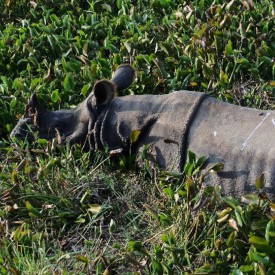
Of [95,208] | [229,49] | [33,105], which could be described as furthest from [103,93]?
[229,49]

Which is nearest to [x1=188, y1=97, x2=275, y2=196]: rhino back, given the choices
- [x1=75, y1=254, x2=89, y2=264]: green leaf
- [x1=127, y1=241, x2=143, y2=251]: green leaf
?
[x1=127, y1=241, x2=143, y2=251]: green leaf

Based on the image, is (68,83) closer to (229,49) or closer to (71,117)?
(71,117)

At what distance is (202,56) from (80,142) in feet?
4.51

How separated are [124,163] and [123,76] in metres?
0.76

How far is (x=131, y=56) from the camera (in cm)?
651

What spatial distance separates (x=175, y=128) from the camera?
5.04 meters

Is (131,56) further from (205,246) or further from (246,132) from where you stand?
(205,246)

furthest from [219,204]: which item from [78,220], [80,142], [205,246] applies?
[80,142]

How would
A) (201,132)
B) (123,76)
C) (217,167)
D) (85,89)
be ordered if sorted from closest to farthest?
1. (217,167)
2. (201,132)
3. (123,76)
4. (85,89)

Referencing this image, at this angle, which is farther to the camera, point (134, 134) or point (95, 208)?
point (134, 134)

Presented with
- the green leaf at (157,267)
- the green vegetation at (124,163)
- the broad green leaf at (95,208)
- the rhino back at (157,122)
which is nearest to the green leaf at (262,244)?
the green vegetation at (124,163)

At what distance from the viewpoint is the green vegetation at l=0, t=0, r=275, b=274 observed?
4.42 metres

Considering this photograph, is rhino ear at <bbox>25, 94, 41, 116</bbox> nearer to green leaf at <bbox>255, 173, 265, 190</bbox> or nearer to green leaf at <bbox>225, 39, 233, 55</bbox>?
green leaf at <bbox>225, 39, 233, 55</bbox>

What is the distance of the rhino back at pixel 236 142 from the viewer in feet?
15.2
